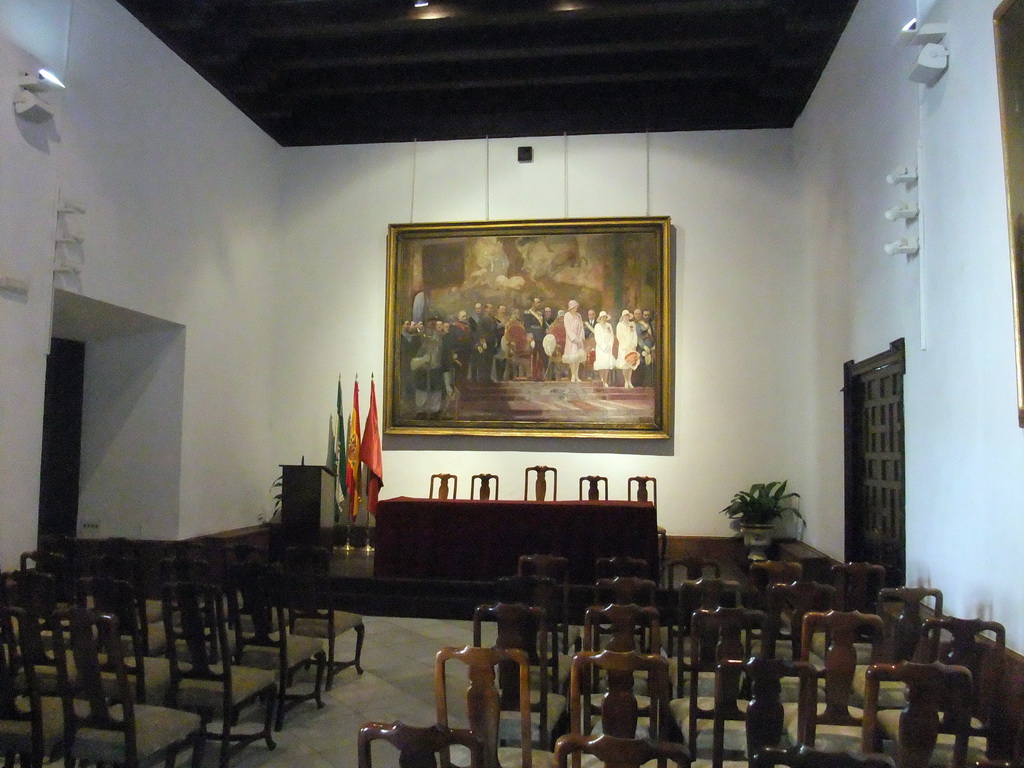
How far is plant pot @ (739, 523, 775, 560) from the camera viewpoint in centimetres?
881

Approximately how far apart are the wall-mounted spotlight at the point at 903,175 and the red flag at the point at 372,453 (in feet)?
20.7

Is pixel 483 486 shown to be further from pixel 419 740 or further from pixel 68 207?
pixel 419 740

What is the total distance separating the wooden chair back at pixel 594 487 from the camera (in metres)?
8.90

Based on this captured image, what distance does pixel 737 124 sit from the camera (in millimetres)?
9781

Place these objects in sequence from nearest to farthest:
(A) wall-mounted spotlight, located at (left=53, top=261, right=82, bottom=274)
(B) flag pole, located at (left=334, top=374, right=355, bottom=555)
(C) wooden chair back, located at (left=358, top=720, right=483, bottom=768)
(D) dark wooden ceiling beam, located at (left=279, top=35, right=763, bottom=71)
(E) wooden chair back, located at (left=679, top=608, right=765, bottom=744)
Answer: (C) wooden chair back, located at (left=358, top=720, right=483, bottom=768) < (E) wooden chair back, located at (left=679, top=608, right=765, bottom=744) < (A) wall-mounted spotlight, located at (left=53, top=261, right=82, bottom=274) < (D) dark wooden ceiling beam, located at (left=279, top=35, right=763, bottom=71) < (B) flag pole, located at (left=334, top=374, right=355, bottom=555)

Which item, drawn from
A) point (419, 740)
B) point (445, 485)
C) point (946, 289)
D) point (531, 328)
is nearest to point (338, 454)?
point (445, 485)

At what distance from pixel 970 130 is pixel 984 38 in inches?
20.0

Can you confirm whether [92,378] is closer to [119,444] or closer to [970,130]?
[119,444]

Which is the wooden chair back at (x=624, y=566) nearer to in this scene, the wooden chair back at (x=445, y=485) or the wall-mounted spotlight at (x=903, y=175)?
the wall-mounted spotlight at (x=903, y=175)

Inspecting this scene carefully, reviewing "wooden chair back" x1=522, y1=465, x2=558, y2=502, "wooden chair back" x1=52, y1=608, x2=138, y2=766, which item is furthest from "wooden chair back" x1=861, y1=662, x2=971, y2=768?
"wooden chair back" x1=522, y1=465, x2=558, y2=502

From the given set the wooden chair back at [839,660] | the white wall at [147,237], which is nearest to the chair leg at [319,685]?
the white wall at [147,237]

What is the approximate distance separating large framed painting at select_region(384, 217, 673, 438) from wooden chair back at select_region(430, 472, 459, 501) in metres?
0.57

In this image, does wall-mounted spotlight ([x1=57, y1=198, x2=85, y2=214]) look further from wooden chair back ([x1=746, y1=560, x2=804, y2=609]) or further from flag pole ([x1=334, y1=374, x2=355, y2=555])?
wooden chair back ([x1=746, y1=560, x2=804, y2=609])

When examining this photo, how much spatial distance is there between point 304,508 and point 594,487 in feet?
10.7
